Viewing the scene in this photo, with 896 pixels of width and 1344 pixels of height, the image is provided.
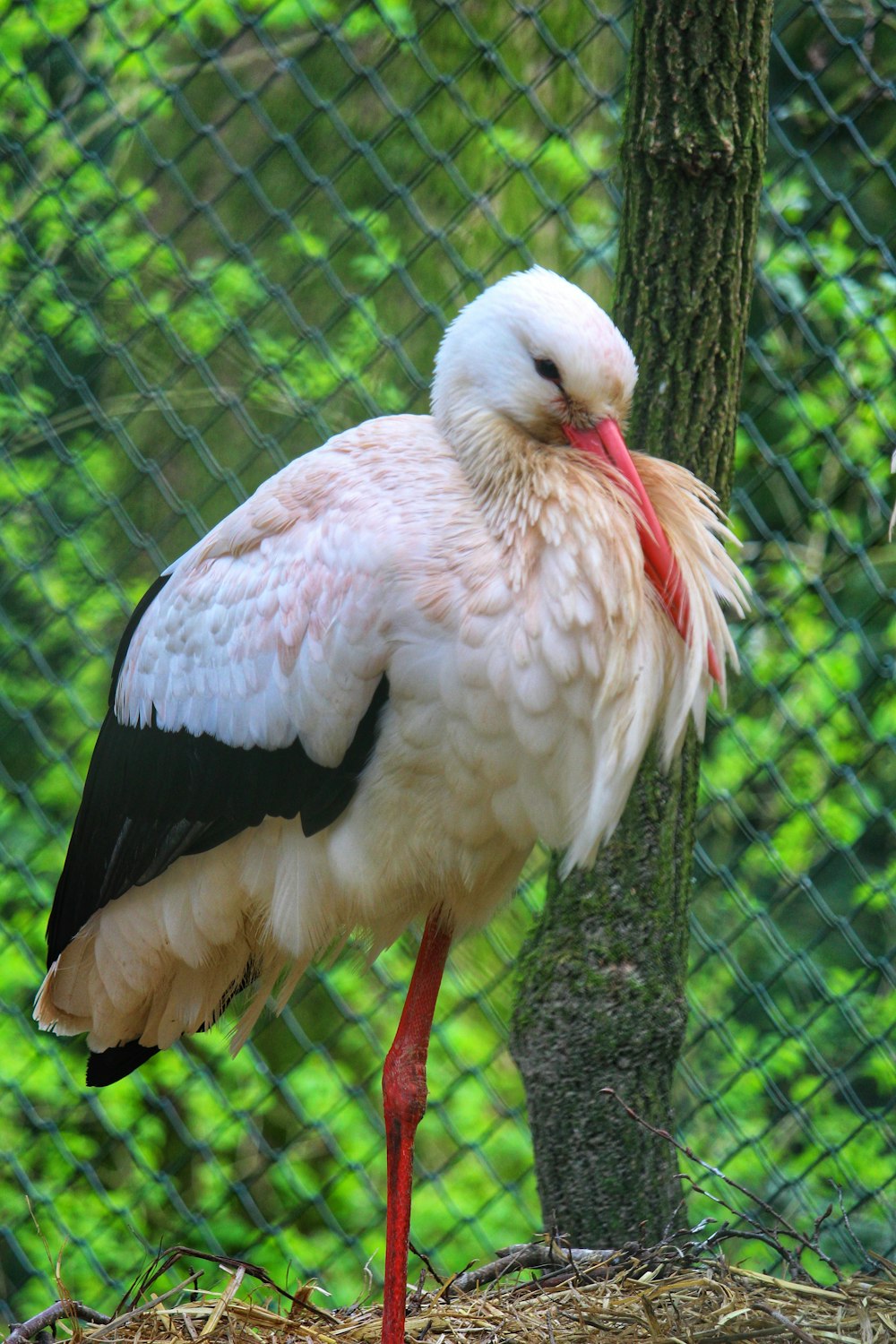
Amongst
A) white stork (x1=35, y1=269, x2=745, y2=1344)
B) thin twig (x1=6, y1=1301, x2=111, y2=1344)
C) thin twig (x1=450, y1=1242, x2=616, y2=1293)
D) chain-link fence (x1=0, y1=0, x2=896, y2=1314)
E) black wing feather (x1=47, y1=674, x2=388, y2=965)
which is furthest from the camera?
chain-link fence (x1=0, y1=0, x2=896, y2=1314)

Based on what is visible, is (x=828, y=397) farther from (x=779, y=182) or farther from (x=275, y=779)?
(x=275, y=779)

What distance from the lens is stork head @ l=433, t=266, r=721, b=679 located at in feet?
5.21

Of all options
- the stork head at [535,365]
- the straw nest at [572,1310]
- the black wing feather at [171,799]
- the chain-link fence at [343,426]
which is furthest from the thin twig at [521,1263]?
the stork head at [535,365]

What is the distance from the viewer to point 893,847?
9.49ft

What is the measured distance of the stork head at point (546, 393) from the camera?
5.21ft

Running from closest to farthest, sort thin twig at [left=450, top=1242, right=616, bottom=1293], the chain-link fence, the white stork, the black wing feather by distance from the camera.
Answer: the white stork → the black wing feather → thin twig at [left=450, top=1242, right=616, bottom=1293] → the chain-link fence

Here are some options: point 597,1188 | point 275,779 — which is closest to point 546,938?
point 597,1188

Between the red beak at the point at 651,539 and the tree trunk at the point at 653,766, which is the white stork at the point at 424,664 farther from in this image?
the tree trunk at the point at 653,766

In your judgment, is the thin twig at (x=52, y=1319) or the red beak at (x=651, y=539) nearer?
the red beak at (x=651, y=539)

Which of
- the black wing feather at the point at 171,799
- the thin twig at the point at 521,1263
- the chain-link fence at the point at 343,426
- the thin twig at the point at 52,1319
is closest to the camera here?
the black wing feather at the point at 171,799

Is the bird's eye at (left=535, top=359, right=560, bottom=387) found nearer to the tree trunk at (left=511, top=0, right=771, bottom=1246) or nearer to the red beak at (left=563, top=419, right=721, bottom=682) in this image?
the red beak at (left=563, top=419, right=721, bottom=682)

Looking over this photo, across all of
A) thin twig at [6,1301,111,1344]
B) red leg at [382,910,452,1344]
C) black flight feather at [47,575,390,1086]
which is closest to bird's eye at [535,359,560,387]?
black flight feather at [47,575,390,1086]

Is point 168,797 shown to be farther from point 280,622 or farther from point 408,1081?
point 408,1081

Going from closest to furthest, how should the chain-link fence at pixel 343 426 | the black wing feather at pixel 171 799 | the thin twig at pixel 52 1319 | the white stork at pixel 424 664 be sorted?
the white stork at pixel 424 664, the black wing feather at pixel 171 799, the thin twig at pixel 52 1319, the chain-link fence at pixel 343 426
